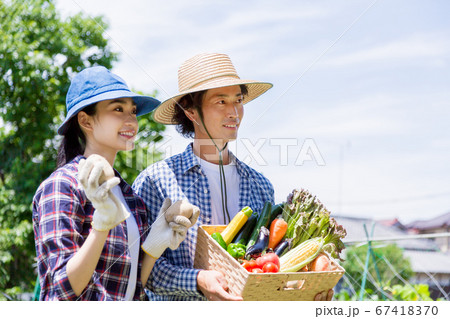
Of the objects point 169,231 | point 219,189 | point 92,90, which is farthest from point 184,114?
point 169,231

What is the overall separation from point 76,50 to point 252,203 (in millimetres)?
8092

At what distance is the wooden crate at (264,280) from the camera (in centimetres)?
228

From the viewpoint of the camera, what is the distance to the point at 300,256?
2502mm

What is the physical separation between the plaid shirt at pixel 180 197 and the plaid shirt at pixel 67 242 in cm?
32

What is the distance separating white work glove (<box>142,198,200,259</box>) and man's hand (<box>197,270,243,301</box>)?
0.21 m

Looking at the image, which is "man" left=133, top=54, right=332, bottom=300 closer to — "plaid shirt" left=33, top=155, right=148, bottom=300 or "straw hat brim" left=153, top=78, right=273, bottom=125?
"straw hat brim" left=153, top=78, right=273, bottom=125

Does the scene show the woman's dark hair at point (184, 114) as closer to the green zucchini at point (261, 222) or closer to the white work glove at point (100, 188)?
the green zucchini at point (261, 222)

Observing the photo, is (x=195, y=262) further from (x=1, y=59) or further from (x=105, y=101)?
(x=1, y=59)

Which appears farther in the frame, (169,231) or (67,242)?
(169,231)

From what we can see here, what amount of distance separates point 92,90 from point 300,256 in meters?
1.34

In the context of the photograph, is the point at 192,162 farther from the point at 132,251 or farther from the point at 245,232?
the point at 132,251

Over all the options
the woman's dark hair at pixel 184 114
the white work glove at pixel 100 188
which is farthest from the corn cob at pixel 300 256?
the woman's dark hair at pixel 184 114

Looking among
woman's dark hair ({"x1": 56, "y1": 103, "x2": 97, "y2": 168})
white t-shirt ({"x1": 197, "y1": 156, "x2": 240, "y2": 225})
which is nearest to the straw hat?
white t-shirt ({"x1": 197, "y1": 156, "x2": 240, "y2": 225})

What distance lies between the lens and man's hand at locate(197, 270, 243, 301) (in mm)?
2396
